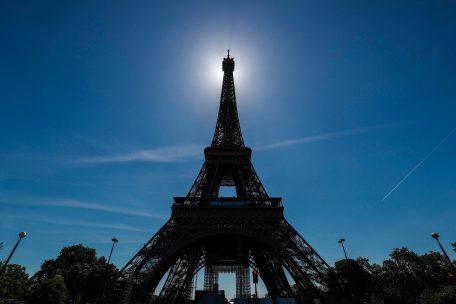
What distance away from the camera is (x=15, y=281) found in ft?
123

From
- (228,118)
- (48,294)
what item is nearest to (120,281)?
(48,294)

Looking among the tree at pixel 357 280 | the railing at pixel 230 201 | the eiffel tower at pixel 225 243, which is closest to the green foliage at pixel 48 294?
the eiffel tower at pixel 225 243

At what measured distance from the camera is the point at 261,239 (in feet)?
96.8

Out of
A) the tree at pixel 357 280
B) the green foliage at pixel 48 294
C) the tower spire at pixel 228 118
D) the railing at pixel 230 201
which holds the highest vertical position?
the tower spire at pixel 228 118

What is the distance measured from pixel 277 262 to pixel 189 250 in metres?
12.8

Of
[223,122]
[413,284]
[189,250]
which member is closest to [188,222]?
[189,250]

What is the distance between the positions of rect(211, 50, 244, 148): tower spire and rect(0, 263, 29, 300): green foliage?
39.3m

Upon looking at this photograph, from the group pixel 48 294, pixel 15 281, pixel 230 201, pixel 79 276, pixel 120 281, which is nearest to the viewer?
pixel 120 281

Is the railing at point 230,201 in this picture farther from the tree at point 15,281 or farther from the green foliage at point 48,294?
the tree at point 15,281

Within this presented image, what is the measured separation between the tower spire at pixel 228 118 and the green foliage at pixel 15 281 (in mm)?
39259

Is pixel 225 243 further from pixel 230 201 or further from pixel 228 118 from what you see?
pixel 228 118

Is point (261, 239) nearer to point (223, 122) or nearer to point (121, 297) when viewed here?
point (121, 297)

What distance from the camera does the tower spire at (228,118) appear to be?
4556cm

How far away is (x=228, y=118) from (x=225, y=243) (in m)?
24.9
